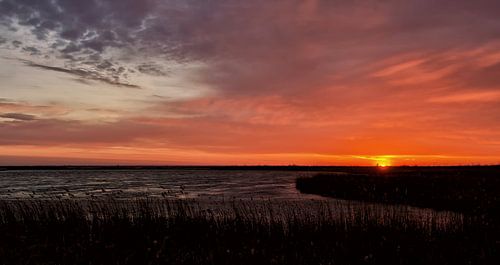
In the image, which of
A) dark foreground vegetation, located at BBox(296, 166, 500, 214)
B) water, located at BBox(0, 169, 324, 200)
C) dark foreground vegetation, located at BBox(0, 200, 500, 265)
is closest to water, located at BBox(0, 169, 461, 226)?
water, located at BBox(0, 169, 324, 200)

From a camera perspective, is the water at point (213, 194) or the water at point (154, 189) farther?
the water at point (154, 189)

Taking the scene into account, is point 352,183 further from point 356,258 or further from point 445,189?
point 356,258

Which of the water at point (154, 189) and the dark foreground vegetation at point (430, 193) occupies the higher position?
the dark foreground vegetation at point (430, 193)

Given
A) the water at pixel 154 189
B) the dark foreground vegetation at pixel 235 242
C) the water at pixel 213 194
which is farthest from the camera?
the water at pixel 154 189

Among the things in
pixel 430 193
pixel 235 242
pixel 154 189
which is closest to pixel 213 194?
pixel 154 189

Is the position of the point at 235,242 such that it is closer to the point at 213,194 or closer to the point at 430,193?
the point at 430,193

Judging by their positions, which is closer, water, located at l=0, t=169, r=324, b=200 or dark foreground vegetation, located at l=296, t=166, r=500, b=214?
dark foreground vegetation, located at l=296, t=166, r=500, b=214

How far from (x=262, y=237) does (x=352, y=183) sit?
1413 inches

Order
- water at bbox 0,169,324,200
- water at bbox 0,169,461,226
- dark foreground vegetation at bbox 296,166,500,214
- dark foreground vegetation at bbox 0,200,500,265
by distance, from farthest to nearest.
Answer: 1. water at bbox 0,169,324,200
2. dark foreground vegetation at bbox 296,166,500,214
3. water at bbox 0,169,461,226
4. dark foreground vegetation at bbox 0,200,500,265

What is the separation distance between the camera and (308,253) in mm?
12250

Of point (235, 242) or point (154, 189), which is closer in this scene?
point (235, 242)

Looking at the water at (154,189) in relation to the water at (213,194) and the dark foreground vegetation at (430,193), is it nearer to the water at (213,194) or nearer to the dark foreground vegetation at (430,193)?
the water at (213,194)

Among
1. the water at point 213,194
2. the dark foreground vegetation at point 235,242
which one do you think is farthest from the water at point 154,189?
the dark foreground vegetation at point 235,242

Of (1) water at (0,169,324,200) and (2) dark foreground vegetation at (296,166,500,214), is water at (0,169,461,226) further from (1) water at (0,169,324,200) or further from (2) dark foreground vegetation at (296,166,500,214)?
(2) dark foreground vegetation at (296,166,500,214)
